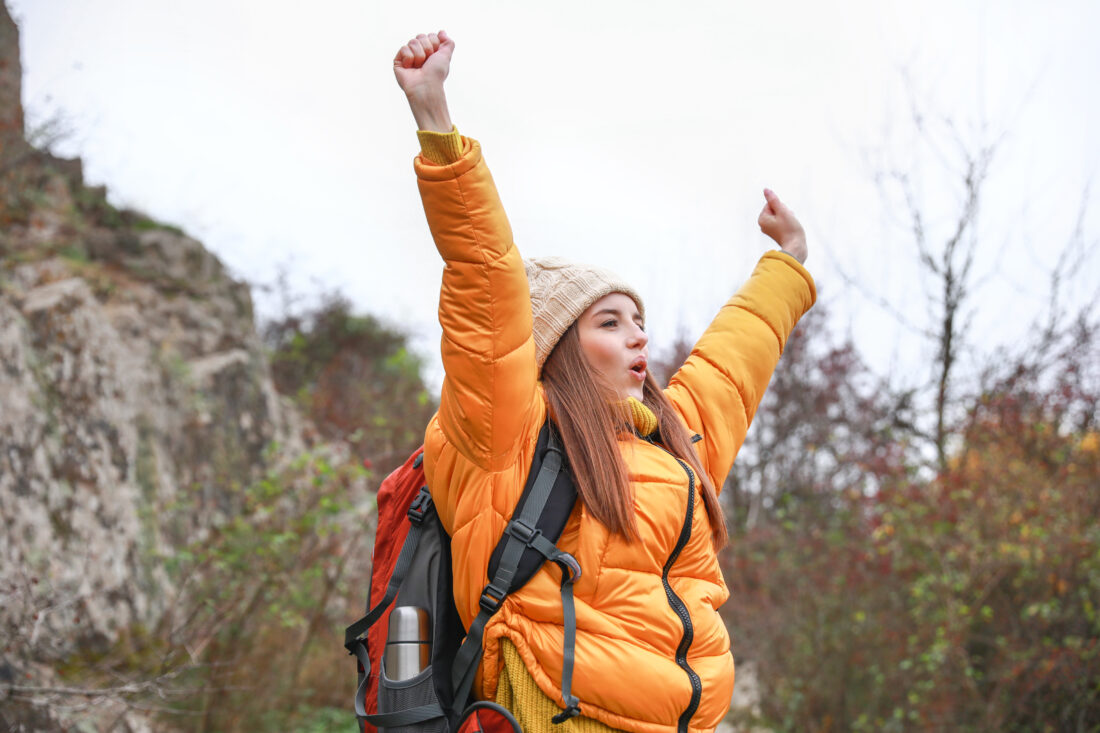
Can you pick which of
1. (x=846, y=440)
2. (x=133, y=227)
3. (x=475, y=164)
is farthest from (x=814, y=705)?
(x=133, y=227)

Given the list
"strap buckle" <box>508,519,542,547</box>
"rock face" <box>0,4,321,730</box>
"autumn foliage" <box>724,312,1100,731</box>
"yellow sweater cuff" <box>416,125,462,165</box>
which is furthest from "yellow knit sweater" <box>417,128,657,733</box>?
"autumn foliage" <box>724,312,1100,731</box>

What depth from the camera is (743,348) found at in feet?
7.89

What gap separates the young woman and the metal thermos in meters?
0.10

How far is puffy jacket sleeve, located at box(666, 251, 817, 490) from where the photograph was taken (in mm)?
2328

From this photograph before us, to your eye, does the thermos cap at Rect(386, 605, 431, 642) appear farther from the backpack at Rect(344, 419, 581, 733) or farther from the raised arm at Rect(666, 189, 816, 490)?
the raised arm at Rect(666, 189, 816, 490)

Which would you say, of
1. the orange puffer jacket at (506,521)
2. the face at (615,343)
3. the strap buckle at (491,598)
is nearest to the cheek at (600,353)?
the face at (615,343)

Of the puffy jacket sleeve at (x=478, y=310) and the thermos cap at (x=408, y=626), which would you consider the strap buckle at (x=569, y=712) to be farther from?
the puffy jacket sleeve at (x=478, y=310)

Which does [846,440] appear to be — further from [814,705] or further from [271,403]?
[271,403]

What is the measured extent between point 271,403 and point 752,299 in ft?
18.2

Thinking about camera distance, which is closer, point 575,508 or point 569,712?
point 569,712

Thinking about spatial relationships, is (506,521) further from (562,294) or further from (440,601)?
(562,294)

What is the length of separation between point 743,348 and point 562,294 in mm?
610

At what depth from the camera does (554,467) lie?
72.8 inches

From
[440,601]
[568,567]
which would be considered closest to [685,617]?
[568,567]
